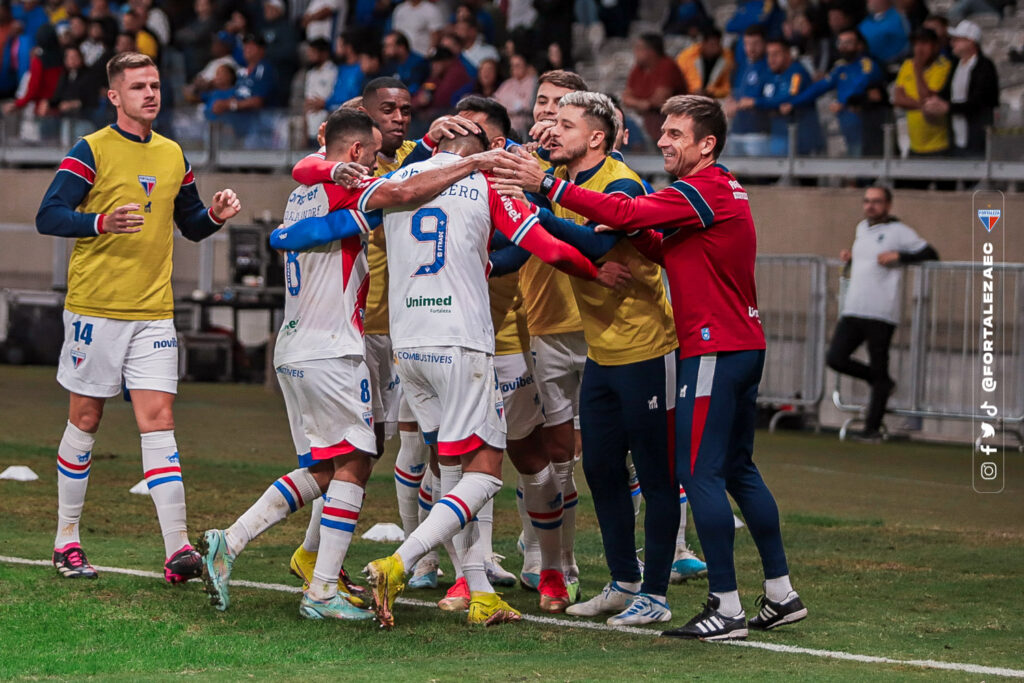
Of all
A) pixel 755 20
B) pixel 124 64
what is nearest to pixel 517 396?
pixel 124 64

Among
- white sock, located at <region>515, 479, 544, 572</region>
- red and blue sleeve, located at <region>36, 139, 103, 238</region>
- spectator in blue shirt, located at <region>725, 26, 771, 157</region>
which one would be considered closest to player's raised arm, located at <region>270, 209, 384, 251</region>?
red and blue sleeve, located at <region>36, 139, 103, 238</region>

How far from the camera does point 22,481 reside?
10.1 m

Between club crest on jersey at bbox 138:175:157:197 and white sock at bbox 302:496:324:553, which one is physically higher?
club crest on jersey at bbox 138:175:157:197

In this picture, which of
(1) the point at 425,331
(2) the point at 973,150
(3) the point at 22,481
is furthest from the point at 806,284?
(1) the point at 425,331

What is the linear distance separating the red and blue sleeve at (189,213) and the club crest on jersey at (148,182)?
20 centimetres

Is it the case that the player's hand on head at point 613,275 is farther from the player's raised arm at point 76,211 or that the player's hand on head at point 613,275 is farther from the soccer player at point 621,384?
the player's raised arm at point 76,211

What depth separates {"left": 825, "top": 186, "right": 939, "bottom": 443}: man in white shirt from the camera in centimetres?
1413

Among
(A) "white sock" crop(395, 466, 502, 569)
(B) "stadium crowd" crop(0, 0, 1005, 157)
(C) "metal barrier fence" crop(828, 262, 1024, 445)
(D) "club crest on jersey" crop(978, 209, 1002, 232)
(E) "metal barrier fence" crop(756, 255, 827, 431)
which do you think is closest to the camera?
(A) "white sock" crop(395, 466, 502, 569)

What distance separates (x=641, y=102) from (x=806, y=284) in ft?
11.7

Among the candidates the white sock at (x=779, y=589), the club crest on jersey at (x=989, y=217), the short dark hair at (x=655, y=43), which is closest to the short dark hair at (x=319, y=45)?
the short dark hair at (x=655, y=43)

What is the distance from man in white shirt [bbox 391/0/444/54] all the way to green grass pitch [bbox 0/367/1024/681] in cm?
1015

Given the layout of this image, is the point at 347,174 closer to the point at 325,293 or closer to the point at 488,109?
the point at 325,293

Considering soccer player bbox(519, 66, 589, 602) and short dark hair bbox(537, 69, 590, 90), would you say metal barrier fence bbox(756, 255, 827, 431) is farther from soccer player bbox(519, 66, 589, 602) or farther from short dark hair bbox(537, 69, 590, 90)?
soccer player bbox(519, 66, 589, 602)

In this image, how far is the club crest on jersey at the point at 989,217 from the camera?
578 inches
